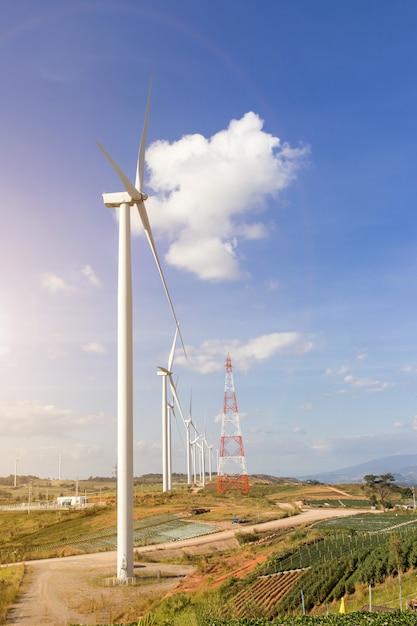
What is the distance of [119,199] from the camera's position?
43969mm

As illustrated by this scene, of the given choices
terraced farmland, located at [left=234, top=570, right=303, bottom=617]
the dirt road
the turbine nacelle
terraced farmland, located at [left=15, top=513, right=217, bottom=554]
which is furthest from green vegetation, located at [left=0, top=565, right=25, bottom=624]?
the turbine nacelle

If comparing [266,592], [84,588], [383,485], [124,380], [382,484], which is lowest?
[266,592]

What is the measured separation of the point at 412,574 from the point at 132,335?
2603 cm

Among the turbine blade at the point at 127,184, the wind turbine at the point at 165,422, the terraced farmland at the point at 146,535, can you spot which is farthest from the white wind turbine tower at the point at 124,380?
the wind turbine at the point at 165,422

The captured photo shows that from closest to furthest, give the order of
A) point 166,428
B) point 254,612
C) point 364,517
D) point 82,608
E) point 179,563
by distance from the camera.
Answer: point 254,612 → point 82,608 → point 179,563 → point 364,517 → point 166,428

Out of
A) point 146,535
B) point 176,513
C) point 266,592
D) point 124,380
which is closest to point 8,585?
point 124,380

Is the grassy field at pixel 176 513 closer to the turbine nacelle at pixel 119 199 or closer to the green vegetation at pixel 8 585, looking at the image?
the green vegetation at pixel 8 585

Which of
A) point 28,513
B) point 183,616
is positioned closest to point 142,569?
point 183,616

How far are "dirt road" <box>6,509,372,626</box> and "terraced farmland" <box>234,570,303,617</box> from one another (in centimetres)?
573

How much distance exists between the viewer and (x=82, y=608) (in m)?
31.6

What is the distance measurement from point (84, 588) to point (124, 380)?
48.7 ft

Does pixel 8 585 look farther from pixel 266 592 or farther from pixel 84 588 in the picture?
pixel 266 592

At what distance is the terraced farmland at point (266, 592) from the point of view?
31391mm

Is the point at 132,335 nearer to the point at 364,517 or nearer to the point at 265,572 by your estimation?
the point at 265,572
